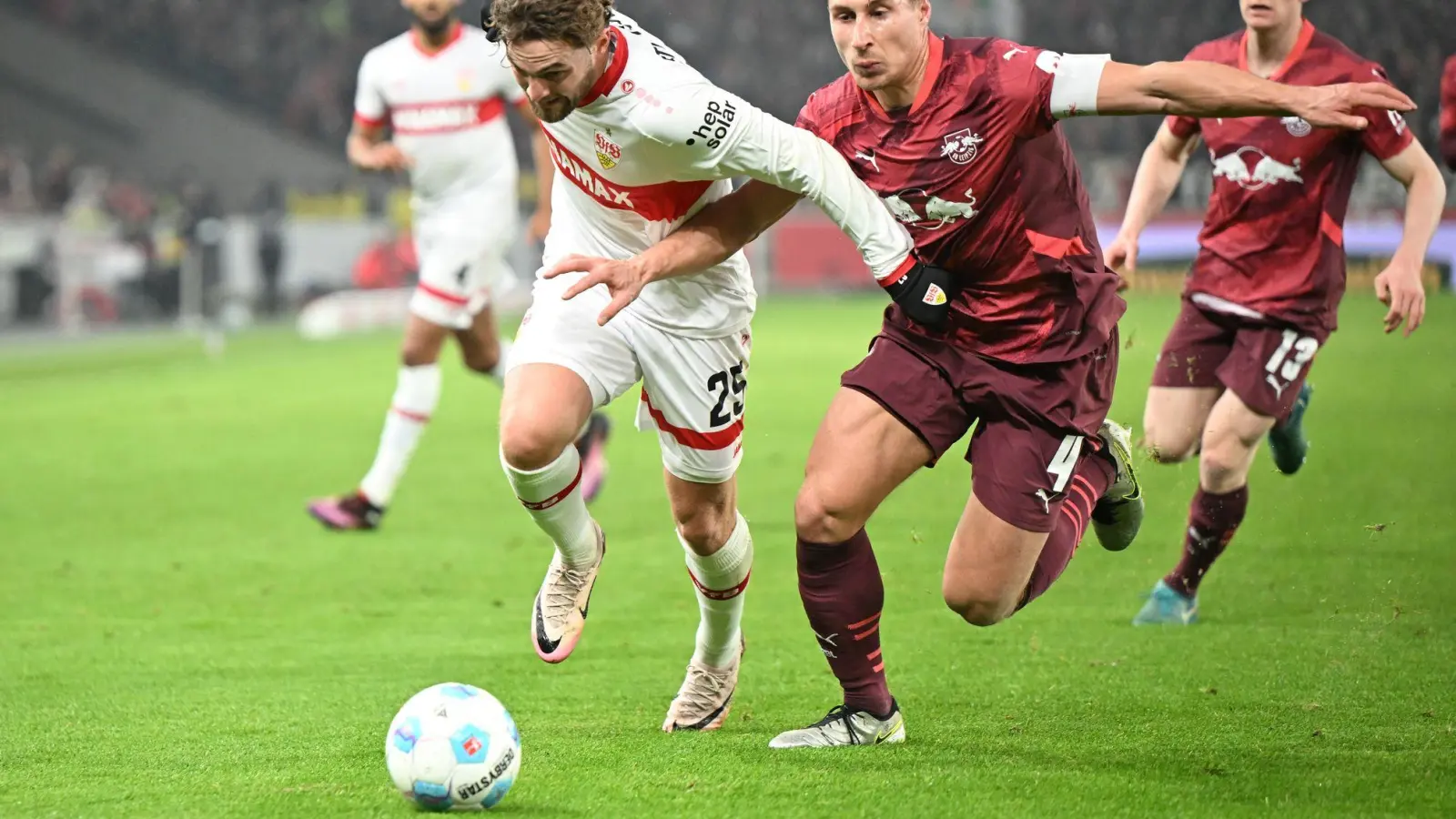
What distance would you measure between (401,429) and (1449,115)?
4924 millimetres

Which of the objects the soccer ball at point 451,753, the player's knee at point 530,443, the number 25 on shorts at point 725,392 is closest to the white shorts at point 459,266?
the number 25 on shorts at point 725,392

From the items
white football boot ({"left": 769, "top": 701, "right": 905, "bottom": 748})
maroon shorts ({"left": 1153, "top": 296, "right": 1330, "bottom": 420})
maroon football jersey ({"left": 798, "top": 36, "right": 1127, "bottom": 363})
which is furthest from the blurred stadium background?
white football boot ({"left": 769, "top": 701, "right": 905, "bottom": 748})

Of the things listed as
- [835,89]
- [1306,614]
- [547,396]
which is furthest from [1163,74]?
[1306,614]

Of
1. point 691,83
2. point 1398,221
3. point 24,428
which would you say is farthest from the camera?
point 24,428

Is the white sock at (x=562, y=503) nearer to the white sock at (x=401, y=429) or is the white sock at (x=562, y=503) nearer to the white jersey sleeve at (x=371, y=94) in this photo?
the white sock at (x=401, y=429)

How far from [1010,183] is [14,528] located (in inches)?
236

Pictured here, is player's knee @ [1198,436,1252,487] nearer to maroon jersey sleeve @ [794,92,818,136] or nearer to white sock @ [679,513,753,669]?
white sock @ [679,513,753,669]

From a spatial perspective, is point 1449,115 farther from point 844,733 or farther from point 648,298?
point 844,733

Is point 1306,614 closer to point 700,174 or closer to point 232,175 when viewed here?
point 700,174

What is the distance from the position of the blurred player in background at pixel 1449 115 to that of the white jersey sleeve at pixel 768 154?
128 inches

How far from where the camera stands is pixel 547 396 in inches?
173

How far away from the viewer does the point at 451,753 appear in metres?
3.61

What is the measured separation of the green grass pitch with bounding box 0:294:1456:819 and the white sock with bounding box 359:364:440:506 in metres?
0.27

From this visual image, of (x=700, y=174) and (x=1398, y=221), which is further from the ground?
(x=700, y=174)
